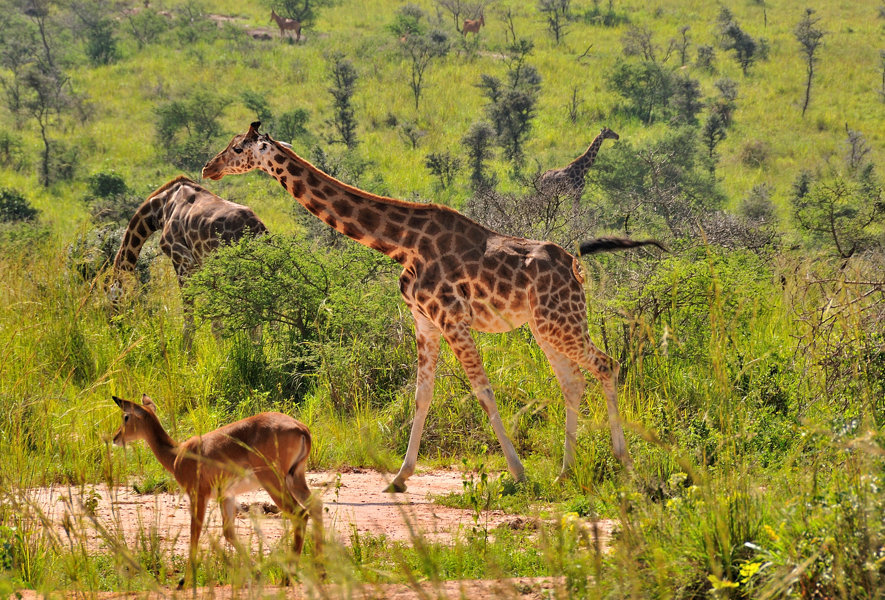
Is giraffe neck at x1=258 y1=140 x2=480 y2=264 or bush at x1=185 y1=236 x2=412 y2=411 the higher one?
giraffe neck at x1=258 y1=140 x2=480 y2=264

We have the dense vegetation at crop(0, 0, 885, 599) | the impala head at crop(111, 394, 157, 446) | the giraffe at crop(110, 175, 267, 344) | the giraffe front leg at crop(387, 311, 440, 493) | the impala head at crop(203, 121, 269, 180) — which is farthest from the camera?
the giraffe at crop(110, 175, 267, 344)

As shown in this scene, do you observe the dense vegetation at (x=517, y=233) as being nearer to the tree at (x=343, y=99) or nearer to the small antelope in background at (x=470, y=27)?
the tree at (x=343, y=99)

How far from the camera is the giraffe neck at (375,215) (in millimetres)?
6590

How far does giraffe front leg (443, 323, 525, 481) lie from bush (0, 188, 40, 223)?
15362 millimetres

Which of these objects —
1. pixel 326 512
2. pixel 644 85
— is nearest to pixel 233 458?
pixel 326 512

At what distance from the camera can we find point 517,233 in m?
10.3

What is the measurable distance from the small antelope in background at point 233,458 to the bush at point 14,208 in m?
15.7

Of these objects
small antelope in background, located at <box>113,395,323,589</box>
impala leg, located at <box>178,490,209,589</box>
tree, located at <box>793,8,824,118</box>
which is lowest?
impala leg, located at <box>178,490,209,589</box>

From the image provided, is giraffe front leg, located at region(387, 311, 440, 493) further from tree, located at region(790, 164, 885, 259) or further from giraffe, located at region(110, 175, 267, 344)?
tree, located at region(790, 164, 885, 259)

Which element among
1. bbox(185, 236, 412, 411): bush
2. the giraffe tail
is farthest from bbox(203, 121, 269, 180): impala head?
the giraffe tail

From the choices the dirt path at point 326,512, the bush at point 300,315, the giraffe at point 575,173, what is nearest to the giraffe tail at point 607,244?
the dirt path at point 326,512

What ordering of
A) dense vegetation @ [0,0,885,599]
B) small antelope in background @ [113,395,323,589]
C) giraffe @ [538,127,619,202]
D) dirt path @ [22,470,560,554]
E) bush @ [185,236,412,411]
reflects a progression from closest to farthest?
dense vegetation @ [0,0,885,599] → small antelope in background @ [113,395,323,589] → dirt path @ [22,470,560,554] → bush @ [185,236,412,411] → giraffe @ [538,127,619,202]

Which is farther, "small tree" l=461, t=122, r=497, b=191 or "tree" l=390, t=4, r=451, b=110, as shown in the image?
"tree" l=390, t=4, r=451, b=110

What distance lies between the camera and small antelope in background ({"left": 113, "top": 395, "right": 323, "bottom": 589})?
15.1 ft
